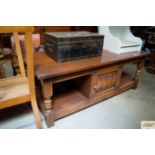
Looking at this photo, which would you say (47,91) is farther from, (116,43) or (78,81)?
(116,43)

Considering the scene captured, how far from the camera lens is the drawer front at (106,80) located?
4.59 ft

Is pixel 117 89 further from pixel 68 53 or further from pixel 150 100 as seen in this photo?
pixel 68 53

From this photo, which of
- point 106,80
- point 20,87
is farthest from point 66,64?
point 106,80

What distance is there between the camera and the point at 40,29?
88.0 inches

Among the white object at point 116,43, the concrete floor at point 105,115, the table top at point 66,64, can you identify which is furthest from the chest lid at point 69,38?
the concrete floor at point 105,115

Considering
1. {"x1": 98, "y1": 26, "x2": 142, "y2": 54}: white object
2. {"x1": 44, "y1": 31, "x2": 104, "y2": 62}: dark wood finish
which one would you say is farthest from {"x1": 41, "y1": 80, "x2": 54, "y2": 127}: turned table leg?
{"x1": 98, "y1": 26, "x2": 142, "y2": 54}: white object

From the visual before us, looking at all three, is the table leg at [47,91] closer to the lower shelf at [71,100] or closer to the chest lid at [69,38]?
the lower shelf at [71,100]

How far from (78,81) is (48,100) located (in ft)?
1.70

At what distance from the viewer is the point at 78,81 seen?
1.60 m

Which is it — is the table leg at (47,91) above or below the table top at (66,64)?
below

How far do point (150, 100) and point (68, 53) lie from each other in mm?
1238

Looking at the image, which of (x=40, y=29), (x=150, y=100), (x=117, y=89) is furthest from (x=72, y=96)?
(x=40, y=29)

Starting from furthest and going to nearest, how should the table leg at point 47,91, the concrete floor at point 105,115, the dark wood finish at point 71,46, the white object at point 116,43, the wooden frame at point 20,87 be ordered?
the white object at point 116,43 < the concrete floor at point 105,115 < the dark wood finish at point 71,46 < the table leg at point 47,91 < the wooden frame at point 20,87

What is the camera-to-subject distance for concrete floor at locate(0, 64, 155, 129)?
1.33 m
